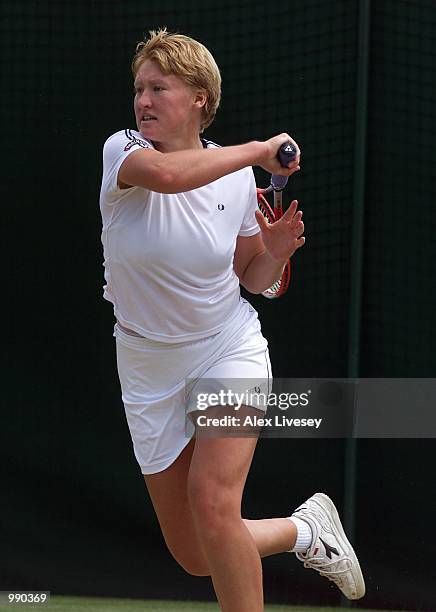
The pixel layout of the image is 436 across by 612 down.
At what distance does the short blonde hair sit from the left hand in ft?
1.34

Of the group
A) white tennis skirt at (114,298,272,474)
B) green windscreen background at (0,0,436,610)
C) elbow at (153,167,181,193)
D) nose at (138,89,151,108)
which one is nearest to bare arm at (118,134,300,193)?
elbow at (153,167,181,193)

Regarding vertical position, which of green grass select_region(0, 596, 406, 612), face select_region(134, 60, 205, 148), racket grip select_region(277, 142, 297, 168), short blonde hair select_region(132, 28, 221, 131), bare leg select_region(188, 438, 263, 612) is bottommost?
green grass select_region(0, 596, 406, 612)

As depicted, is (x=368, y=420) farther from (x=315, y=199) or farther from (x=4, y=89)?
(x=4, y=89)

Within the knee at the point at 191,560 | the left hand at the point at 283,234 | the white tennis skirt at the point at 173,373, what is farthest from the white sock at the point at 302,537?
the left hand at the point at 283,234

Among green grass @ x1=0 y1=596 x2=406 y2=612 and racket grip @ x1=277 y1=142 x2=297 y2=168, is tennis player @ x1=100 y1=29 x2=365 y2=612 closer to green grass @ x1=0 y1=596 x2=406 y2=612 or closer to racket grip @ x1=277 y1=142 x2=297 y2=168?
racket grip @ x1=277 y1=142 x2=297 y2=168

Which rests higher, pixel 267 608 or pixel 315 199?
pixel 315 199

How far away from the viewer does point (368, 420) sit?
4855mm

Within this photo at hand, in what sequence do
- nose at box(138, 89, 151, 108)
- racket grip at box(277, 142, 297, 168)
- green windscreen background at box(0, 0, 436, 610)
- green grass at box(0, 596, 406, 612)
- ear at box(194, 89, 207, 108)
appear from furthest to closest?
1. green windscreen background at box(0, 0, 436, 610)
2. green grass at box(0, 596, 406, 612)
3. ear at box(194, 89, 207, 108)
4. nose at box(138, 89, 151, 108)
5. racket grip at box(277, 142, 297, 168)

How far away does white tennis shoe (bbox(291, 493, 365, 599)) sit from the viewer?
4043 mm

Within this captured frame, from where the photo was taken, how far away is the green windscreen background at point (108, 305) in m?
4.85

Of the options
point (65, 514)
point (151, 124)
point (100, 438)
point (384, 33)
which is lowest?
point (65, 514)

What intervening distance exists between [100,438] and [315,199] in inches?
51.9

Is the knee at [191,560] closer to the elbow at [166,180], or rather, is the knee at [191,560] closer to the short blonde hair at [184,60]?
the elbow at [166,180]

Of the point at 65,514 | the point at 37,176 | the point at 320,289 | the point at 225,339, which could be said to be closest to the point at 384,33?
the point at 320,289
